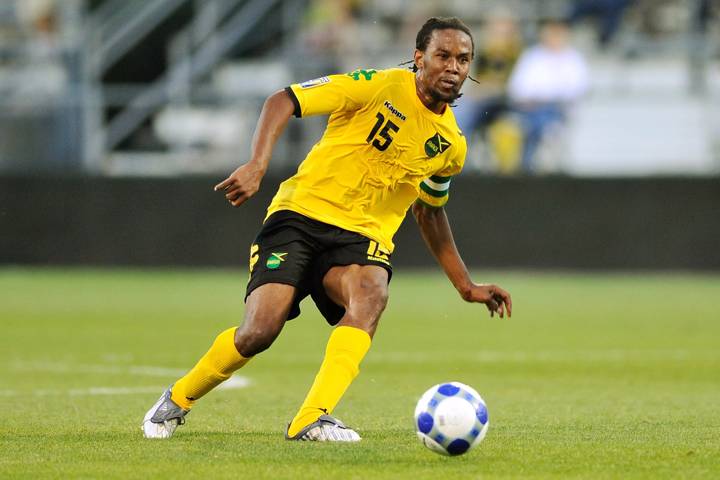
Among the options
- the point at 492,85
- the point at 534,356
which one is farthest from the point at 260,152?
the point at 492,85

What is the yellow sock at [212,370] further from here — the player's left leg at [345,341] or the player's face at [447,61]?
the player's face at [447,61]

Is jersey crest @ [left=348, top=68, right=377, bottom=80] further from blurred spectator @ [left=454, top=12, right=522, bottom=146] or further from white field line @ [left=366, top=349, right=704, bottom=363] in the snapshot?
blurred spectator @ [left=454, top=12, right=522, bottom=146]

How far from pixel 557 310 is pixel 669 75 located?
833 centimetres

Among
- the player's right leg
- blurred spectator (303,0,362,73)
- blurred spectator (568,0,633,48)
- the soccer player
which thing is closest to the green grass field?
the player's right leg

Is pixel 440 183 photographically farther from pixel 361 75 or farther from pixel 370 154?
pixel 361 75

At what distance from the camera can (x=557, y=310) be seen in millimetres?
15805

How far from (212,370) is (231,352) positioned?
14cm

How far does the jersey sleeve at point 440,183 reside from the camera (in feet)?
23.3

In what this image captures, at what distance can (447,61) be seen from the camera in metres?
6.68

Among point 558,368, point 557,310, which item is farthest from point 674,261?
point 558,368

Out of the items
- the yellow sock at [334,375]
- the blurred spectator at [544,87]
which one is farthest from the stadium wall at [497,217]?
the yellow sock at [334,375]

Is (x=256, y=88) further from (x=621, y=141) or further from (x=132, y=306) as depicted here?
(x=132, y=306)

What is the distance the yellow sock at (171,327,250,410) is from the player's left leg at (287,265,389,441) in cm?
42

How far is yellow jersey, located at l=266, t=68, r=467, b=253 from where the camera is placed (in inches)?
270
